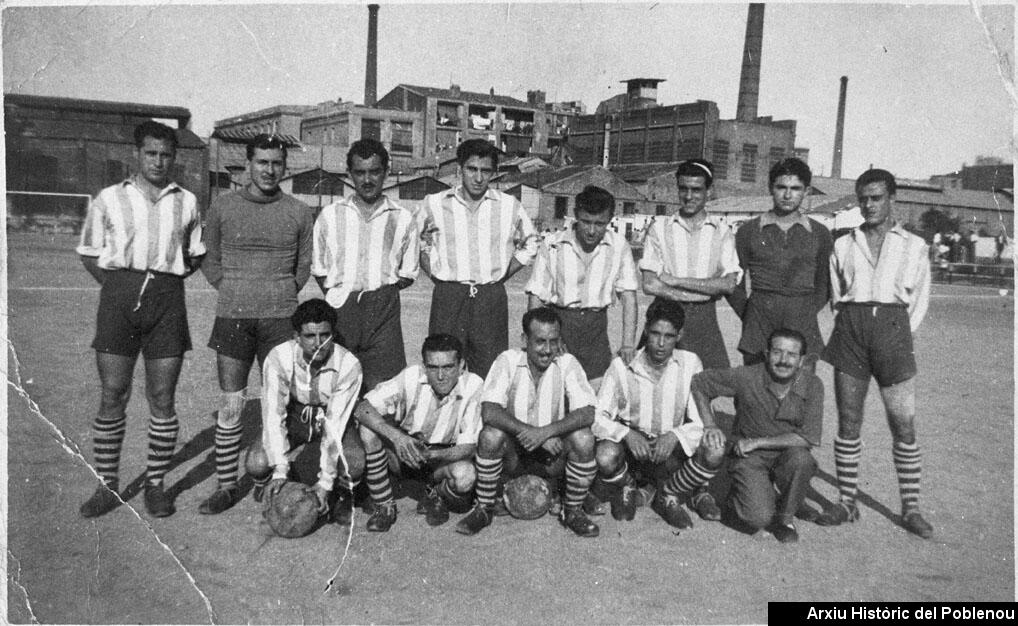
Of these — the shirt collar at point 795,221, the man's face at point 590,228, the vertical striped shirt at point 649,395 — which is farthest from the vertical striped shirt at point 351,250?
the shirt collar at point 795,221

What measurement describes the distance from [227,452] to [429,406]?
108 centimetres

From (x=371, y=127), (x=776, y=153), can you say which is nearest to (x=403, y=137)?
(x=371, y=127)

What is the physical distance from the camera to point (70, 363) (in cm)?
643

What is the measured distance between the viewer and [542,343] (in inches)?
145

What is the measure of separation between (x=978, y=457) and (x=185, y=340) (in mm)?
5018

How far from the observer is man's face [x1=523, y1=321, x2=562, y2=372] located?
145 inches

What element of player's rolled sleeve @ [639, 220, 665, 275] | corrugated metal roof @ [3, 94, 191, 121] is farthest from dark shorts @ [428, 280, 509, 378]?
corrugated metal roof @ [3, 94, 191, 121]

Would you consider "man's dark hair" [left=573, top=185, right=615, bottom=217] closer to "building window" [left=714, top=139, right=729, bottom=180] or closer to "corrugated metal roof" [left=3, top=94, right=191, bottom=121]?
"corrugated metal roof" [left=3, top=94, right=191, bottom=121]

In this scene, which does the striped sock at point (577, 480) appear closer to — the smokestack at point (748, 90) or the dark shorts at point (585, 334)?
the dark shorts at point (585, 334)

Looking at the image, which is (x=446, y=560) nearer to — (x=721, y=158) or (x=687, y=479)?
(x=687, y=479)

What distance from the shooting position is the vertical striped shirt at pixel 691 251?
4.12 m

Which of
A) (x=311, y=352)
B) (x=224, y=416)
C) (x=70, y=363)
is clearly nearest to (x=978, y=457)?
(x=311, y=352)

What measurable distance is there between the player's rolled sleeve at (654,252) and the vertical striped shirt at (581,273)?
99mm

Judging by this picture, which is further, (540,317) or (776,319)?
(776,319)
